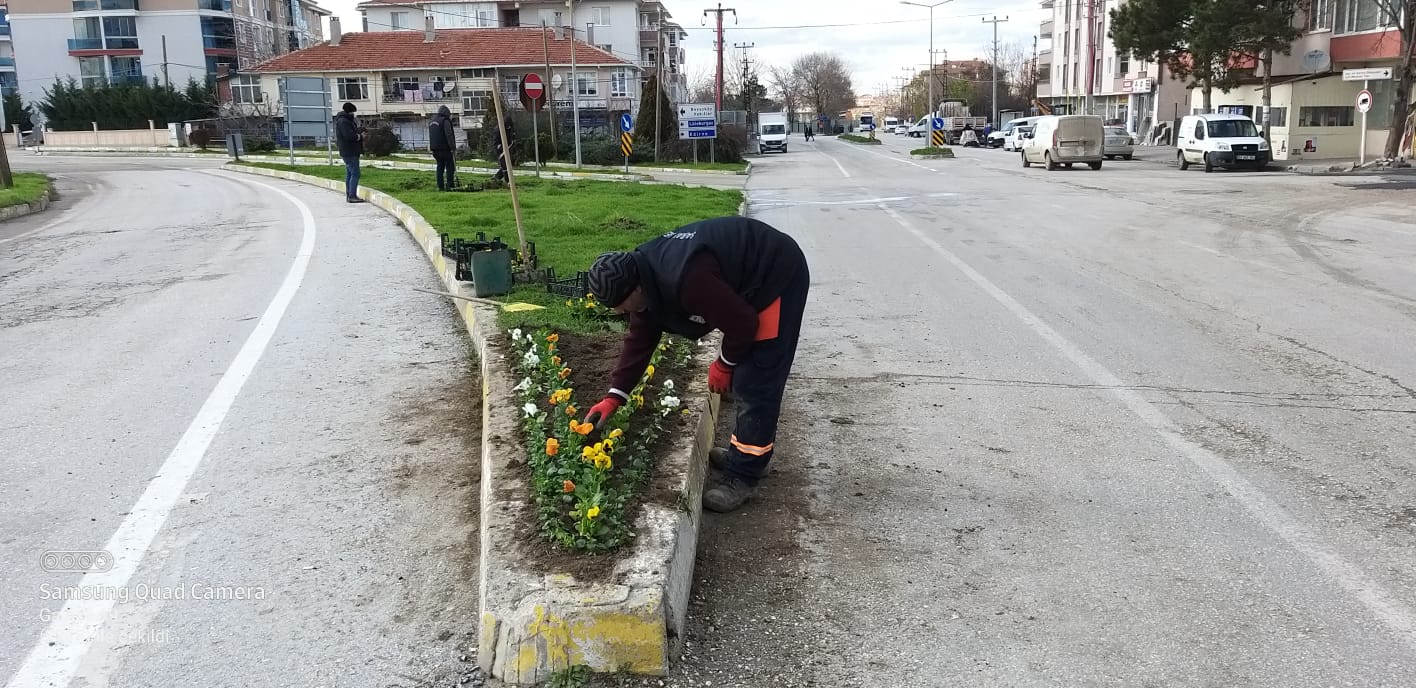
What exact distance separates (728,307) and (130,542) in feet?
8.30

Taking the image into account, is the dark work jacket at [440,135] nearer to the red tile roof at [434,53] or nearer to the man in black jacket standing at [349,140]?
the man in black jacket standing at [349,140]

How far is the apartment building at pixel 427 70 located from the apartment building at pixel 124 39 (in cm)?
1301

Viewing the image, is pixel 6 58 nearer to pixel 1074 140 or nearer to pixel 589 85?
pixel 589 85

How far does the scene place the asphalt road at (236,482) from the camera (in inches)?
138

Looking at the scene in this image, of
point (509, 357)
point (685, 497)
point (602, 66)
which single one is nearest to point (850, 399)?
point (509, 357)

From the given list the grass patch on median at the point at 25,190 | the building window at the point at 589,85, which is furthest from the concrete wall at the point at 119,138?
the grass patch on median at the point at 25,190

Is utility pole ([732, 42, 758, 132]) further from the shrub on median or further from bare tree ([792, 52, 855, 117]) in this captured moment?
the shrub on median

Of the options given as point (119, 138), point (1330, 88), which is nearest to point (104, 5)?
point (119, 138)

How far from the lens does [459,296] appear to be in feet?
27.5

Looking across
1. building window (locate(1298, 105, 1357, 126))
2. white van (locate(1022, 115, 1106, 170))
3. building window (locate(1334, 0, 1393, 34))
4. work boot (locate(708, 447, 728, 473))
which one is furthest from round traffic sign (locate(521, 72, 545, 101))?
building window (locate(1298, 105, 1357, 126))

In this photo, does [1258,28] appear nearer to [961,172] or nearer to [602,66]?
[961,172]

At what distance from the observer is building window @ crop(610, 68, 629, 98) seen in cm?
6800

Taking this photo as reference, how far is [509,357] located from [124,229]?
1222 cm

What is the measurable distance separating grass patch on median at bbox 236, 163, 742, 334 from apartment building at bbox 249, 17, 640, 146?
139 feet
